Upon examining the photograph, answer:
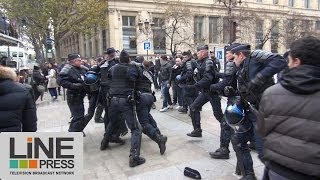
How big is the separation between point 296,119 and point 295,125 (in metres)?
0.04

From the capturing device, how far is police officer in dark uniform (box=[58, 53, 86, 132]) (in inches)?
271

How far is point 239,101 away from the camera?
190 inches

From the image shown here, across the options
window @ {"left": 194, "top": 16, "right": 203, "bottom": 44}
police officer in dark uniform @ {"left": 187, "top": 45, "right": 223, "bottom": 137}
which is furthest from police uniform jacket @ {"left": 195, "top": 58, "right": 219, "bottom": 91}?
window @ {"left": 194, "top": 16, "right": 203, "bottom": 44}

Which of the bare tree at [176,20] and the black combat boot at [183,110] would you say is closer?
the black combat boot at [183,110]

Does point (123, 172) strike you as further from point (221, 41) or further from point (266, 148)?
point (221, 41)

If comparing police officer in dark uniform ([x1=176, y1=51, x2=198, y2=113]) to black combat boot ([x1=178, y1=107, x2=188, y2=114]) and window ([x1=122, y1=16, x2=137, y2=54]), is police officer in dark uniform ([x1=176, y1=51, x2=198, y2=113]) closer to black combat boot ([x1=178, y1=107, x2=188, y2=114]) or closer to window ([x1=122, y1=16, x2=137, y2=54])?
black combat boot ([x1=178, y1=107, x2=188, y2=114])

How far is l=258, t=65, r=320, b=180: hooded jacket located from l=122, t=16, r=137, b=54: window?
39110 millimetres

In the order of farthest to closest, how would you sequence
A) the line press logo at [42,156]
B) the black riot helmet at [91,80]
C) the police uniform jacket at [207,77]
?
1. the black riot helmet at [91,80]
2. the police uniform jacket at [207,77]
3. the line press logo at [42,156]

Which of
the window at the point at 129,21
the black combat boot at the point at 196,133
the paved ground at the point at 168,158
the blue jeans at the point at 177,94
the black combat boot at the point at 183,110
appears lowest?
the paved ground at the point at 168,158

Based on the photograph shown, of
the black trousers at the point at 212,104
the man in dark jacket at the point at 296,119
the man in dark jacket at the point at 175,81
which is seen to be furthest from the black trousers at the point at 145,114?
the man in dark jacket at the point at 175,81

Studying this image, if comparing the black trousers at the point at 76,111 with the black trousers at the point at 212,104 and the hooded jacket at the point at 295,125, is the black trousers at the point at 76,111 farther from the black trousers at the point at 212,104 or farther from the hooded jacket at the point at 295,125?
the hooded jacket at the point at 295,125

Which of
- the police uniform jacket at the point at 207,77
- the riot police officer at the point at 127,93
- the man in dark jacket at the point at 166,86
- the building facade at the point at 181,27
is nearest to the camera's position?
the riot police officer at the point at 127,93

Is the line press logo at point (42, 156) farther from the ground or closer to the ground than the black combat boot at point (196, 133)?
farther from the ground

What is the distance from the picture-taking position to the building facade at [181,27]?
1447 inches
